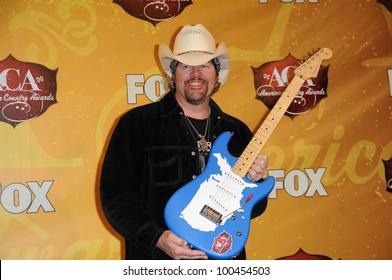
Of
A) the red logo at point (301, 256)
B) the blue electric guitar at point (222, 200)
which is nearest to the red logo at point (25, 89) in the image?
the blue electric guitar at point (222, 200)

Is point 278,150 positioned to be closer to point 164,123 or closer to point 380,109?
point 380,109

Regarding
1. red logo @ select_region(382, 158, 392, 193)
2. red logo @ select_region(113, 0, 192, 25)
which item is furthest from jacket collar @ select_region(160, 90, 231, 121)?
red logo @ select_region(382, 158, 392, 193)

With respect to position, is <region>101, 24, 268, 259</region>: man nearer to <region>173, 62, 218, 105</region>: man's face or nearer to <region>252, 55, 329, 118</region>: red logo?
<region>173, 62, 218, 105</region>: man's face

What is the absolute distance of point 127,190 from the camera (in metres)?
1.82

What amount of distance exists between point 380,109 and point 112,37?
5.45 feet

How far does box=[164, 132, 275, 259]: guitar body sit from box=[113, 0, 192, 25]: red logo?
1122 mm

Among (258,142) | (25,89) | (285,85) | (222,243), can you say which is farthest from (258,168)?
(25,89)

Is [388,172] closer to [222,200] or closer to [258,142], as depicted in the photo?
[258,142]

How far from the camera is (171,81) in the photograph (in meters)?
2.15

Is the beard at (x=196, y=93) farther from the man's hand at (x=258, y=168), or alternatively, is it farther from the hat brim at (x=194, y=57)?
the man's hand at (x=258, y=168)

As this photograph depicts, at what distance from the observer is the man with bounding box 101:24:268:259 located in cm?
176

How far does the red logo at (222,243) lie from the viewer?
176 centimetres

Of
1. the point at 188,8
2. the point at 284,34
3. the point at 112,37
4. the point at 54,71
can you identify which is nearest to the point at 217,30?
the point at 188,8

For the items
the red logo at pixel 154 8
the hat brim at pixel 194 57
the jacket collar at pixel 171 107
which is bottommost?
the jacket collar at pixel 171 107
